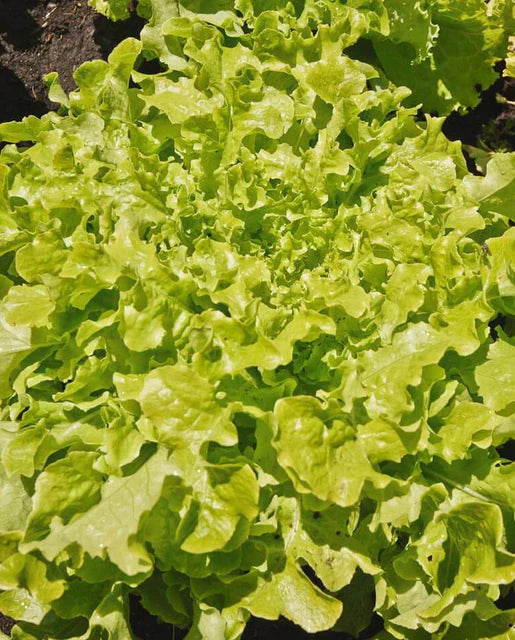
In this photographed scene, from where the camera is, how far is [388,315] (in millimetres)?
2834

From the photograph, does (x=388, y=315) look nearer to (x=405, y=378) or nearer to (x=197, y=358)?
(x=405, y=378)

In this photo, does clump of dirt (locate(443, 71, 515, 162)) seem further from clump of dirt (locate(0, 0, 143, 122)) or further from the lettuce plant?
clump of dirt (locate(0, 0, 143, 122))

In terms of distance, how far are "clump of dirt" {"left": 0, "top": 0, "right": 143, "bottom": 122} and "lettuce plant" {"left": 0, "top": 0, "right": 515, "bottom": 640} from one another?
143 cm

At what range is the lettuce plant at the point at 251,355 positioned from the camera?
8.30ft

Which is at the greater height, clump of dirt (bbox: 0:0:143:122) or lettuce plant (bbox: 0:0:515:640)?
clump of dirt (bbox: 0:0:143:122)

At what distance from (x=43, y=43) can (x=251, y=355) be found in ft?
11.7

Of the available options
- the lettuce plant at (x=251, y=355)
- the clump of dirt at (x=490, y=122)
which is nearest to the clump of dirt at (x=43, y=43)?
the lettuce plant at (x=251, y=355)

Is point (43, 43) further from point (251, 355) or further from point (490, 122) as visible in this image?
point (251, 355)

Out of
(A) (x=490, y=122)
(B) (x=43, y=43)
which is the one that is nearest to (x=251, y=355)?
(A) (x=490, y=122)

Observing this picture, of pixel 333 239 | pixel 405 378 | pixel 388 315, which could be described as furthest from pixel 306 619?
pixel 333 239

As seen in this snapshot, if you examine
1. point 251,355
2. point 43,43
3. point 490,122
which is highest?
point 43,43

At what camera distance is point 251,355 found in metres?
2.56

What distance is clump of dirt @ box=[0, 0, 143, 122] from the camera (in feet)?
15.8

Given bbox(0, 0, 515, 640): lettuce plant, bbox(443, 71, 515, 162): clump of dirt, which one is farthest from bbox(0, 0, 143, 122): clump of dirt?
bbox(443, 71, 515, 162): clump of dirt
